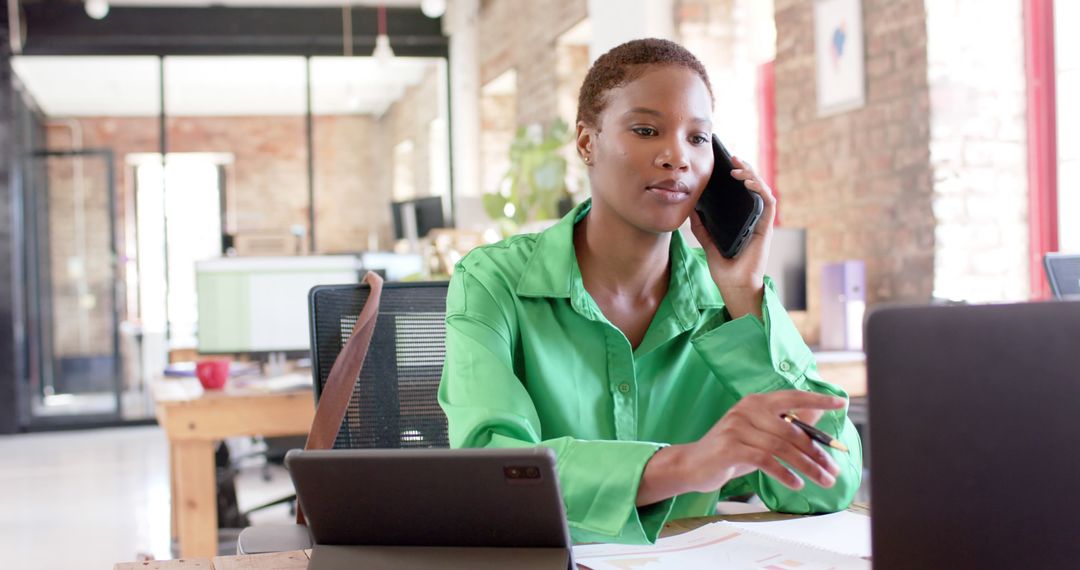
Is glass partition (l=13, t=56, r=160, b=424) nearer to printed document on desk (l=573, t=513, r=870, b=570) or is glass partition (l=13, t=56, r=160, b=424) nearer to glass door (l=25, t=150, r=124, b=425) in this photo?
glass door (l=25, t=150, r=124, b=425)

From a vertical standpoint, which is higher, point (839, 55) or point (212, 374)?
point (839, 55)

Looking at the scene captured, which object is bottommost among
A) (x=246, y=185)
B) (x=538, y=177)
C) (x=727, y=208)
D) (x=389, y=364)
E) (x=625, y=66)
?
(x=389, y=364)

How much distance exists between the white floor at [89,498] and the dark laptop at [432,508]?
92.9 inches

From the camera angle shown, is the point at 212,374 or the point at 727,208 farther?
the point at 212,374

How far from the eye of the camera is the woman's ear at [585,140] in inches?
57.1

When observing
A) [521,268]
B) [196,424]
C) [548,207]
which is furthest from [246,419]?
[548,207]

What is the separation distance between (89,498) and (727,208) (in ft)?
15.3

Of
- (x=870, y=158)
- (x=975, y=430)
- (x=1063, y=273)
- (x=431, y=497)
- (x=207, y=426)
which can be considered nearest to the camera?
(x=975, y=430)

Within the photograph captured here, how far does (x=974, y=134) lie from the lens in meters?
3.57

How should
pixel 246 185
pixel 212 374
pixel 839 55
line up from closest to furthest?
pixel 212 374 < pixel 839 55 < pixel 246 185

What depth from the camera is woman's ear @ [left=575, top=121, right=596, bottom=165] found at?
1.45m

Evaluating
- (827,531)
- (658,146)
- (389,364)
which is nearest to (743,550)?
(827,531)

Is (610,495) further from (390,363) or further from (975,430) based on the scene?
(390,363)

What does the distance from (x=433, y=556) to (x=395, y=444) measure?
3.32 ft
